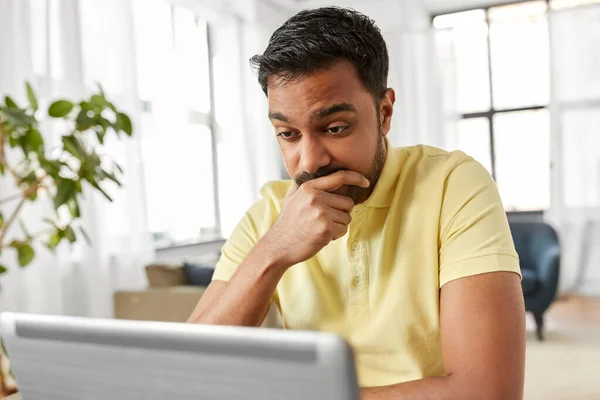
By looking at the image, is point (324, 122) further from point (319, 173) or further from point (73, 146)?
point (73, 146)

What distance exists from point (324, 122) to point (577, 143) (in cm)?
607

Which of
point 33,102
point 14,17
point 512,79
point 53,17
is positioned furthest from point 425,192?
point 512,79

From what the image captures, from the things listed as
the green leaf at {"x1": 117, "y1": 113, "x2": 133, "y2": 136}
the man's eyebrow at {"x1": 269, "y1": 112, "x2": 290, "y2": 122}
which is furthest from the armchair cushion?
the man's eyebrow at {"x1": 269, "y1": 112, "x2": 290, "y2": 122}

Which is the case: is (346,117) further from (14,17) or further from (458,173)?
(14,17)

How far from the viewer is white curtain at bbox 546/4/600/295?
6371 mm

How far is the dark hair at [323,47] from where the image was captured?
1106 mm

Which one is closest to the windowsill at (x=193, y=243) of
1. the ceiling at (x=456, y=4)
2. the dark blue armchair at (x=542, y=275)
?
the dark blue armchair at (x=542, y=275)

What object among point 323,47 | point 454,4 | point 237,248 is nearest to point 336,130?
point 323,47

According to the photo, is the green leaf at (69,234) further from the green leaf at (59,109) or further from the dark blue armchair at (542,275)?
the dark blue armchair at (542,275)

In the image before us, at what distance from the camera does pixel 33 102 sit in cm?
198

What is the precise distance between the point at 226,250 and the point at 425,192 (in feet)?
1.49

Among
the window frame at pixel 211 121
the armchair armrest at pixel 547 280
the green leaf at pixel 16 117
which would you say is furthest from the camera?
the window frame at pixel 211 121

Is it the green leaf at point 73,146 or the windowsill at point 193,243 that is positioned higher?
the green leaf at point 73,146

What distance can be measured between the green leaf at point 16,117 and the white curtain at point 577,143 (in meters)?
5.82
